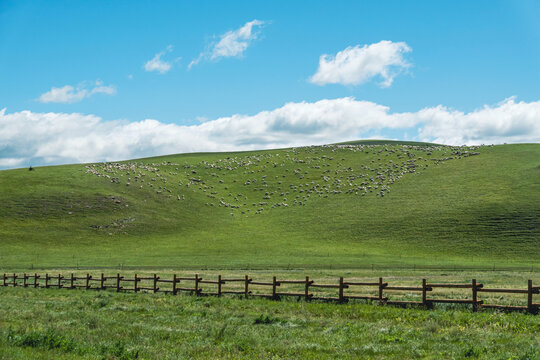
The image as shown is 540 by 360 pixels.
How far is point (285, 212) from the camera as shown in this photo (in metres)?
115

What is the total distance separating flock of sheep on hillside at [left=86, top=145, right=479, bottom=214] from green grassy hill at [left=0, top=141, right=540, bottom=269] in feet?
1.71

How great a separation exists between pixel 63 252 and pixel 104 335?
241 ft

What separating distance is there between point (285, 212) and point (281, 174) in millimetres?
31143

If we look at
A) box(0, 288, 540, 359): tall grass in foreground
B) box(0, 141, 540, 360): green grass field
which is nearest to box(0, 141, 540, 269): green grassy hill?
box(0, 141, 540, 360): green grass field

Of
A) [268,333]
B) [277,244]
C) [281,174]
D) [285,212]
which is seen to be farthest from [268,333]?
[281,174]

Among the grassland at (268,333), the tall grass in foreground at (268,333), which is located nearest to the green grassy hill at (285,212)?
the grassland at (268,333)

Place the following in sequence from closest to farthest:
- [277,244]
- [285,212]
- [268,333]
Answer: [268,333] → [277,244] → [285,212]

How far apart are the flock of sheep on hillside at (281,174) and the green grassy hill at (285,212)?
52 centimetres

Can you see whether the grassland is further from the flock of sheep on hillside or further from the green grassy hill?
the flock of sheep on hillside

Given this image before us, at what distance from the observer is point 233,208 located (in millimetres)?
121312

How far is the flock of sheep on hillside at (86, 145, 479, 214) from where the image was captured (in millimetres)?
125250

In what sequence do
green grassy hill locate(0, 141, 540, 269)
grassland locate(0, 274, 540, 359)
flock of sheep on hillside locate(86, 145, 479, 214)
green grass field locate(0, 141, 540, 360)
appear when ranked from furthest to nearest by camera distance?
flock of sheep on hillside locate(86, 145, 479, 214), green grassy hill locate(0, 141, 540, 269), green grass field locate(0, 141, 540, 360), grassland locate(0, 274, 540, 359)

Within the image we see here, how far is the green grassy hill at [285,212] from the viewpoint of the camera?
78.9m

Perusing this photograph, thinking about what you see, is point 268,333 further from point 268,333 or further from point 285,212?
point 285,212
